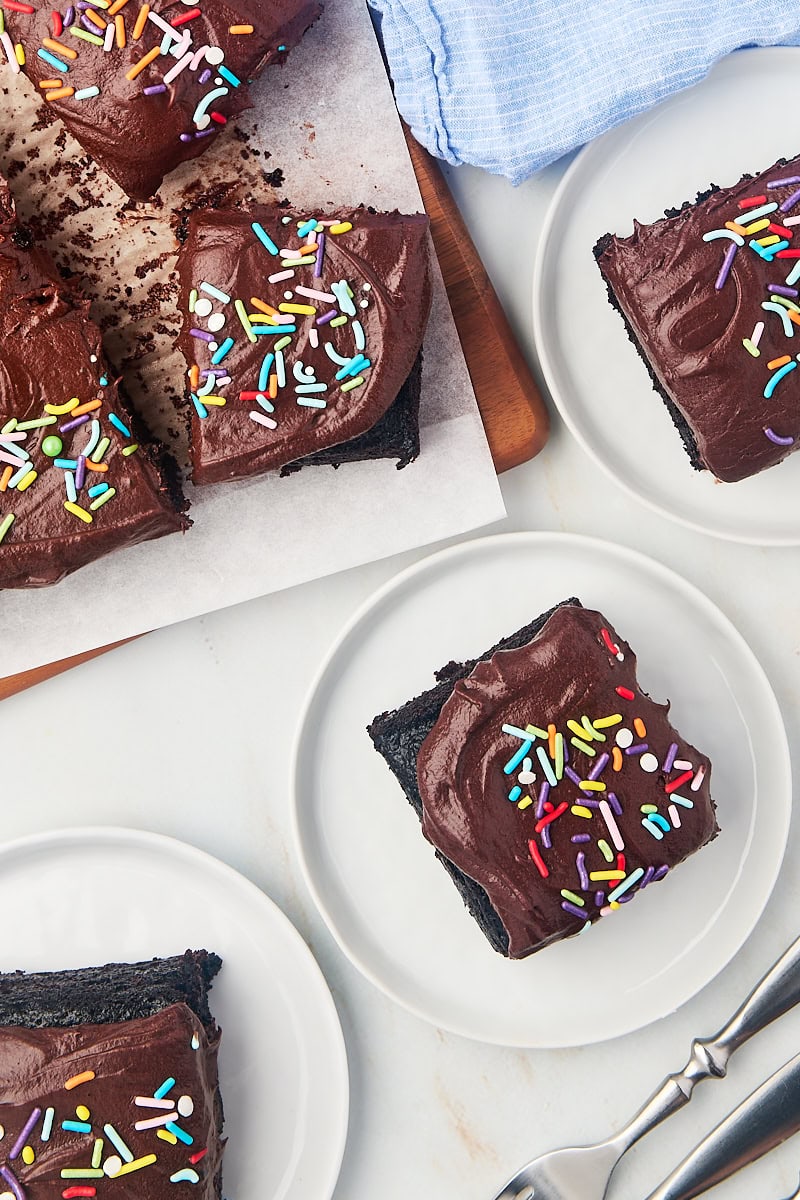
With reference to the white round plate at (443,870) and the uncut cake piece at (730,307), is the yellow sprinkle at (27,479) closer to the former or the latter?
the white round plate at (443,870)

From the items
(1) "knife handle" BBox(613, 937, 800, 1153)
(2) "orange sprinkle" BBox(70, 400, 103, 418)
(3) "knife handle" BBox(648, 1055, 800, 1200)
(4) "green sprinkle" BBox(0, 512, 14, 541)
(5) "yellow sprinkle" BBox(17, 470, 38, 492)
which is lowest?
(3) "knife handle" BBox(648, 1055, 800, 1200)

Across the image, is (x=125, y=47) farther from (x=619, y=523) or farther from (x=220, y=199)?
(x=619, y=523)

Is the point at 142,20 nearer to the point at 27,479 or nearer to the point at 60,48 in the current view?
the point at 60,48

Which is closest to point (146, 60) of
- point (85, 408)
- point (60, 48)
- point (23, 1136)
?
point (60, 48)

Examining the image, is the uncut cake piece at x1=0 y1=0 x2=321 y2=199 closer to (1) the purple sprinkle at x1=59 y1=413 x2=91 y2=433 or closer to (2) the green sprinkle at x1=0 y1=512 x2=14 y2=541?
(1) the purple sprinkle at x1=59 y1=413 x2=91 y2=433

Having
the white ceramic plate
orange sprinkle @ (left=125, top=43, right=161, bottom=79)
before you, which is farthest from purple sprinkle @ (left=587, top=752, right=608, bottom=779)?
orange sprinkle @ (left=125, top=43, right=161, bottom=79)

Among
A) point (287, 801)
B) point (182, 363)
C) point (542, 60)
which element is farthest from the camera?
point (287, 801)

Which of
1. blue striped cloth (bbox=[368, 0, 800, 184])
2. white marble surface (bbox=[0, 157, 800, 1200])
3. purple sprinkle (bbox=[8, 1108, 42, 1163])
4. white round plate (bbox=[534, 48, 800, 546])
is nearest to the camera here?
purple sprinkle (bbox=[8, 1108, 42, 1163])
